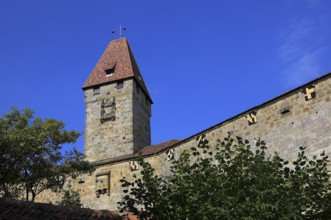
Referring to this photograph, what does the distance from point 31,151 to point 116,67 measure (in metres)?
15.2

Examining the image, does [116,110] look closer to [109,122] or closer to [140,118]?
[109,122]

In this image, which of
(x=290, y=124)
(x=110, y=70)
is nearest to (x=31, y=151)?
(x=290, y=124)

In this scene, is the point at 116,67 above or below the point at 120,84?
above

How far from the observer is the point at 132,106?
32625mm

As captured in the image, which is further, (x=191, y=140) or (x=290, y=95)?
(x=191, y=140)

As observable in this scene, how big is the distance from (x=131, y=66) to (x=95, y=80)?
2.81m

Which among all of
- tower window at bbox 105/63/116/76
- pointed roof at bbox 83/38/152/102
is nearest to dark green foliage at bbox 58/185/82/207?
pointed roof at bbox 83/38/152/102

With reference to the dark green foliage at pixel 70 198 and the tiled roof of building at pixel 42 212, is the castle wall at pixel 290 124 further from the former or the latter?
the dark green foliage at pixel 70 198

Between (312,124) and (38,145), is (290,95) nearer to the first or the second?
(312,124)

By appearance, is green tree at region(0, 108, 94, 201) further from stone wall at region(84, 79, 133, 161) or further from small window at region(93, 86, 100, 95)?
small window at region(93, 86, 100, 95)

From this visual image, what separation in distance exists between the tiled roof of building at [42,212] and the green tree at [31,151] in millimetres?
11285

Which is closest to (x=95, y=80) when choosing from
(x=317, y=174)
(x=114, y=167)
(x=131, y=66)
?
(x=131, y=66)

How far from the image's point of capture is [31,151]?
70.0 feet

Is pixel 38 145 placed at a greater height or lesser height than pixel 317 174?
greater
